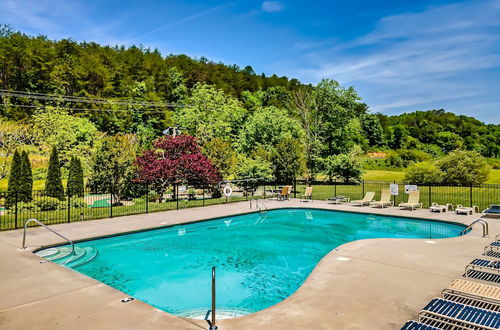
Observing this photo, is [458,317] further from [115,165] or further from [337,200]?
[115,165]

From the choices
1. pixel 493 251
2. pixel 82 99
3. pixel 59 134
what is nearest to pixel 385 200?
pixel 493 251

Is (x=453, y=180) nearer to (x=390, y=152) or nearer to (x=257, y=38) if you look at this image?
(x=257, y=38)

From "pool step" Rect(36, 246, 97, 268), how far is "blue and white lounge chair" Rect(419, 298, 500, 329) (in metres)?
8.35

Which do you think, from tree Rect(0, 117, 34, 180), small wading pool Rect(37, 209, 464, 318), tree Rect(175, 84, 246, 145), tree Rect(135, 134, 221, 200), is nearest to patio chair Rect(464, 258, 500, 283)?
small wading pool Rect(37, 209, 464, 318)

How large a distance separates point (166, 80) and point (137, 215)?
46215 millimetres

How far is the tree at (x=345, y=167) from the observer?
3466cm

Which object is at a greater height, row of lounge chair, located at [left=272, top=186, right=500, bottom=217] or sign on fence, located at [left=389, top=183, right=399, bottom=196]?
sign on fence, located at [left=389, top=183, right=399, bottom=196]

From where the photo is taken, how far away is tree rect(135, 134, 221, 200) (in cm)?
1967

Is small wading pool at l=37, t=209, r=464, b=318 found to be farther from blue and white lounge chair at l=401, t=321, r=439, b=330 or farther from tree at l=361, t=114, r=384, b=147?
tree at l=361, t=114, r=384, b=147

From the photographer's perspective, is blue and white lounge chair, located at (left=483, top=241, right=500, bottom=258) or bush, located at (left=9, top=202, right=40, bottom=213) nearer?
blue and white lounge chair, located at (left=483, top=241, right=500, bottom=258)

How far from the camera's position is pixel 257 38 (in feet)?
100

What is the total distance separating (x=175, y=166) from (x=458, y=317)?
1701cm

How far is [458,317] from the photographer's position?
4883 millimetres

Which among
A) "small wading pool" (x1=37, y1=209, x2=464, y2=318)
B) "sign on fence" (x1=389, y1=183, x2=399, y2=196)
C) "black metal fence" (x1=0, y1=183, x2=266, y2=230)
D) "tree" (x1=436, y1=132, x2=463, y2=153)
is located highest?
"tree" (x1=436, y1=132, x2=463, y2=153)
